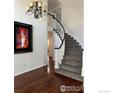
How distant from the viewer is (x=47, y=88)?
4.12 m

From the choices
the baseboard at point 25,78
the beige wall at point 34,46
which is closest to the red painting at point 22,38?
the beige wall at point 34,46

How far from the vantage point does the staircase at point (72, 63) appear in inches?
216

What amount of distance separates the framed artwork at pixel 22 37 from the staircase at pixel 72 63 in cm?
171

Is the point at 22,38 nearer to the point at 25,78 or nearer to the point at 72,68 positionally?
the point at 25,78

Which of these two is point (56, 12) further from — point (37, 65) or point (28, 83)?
point (28, 83)

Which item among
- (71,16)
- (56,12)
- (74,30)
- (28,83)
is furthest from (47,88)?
(56,12)

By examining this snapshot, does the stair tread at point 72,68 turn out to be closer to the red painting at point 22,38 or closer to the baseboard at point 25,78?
the baseboard at point 25,78

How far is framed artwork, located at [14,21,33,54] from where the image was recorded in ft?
18.5

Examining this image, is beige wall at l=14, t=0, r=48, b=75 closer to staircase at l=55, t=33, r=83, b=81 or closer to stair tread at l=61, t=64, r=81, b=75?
staircase at l=55, t=33, r=83, b=81

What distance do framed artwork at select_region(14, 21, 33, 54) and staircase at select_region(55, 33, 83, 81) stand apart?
5.61 ft

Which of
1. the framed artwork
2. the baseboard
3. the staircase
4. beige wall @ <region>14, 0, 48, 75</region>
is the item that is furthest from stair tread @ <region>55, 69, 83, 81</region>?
the framed artwork

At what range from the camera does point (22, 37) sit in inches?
240

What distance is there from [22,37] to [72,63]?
Result: 95.9 inches
